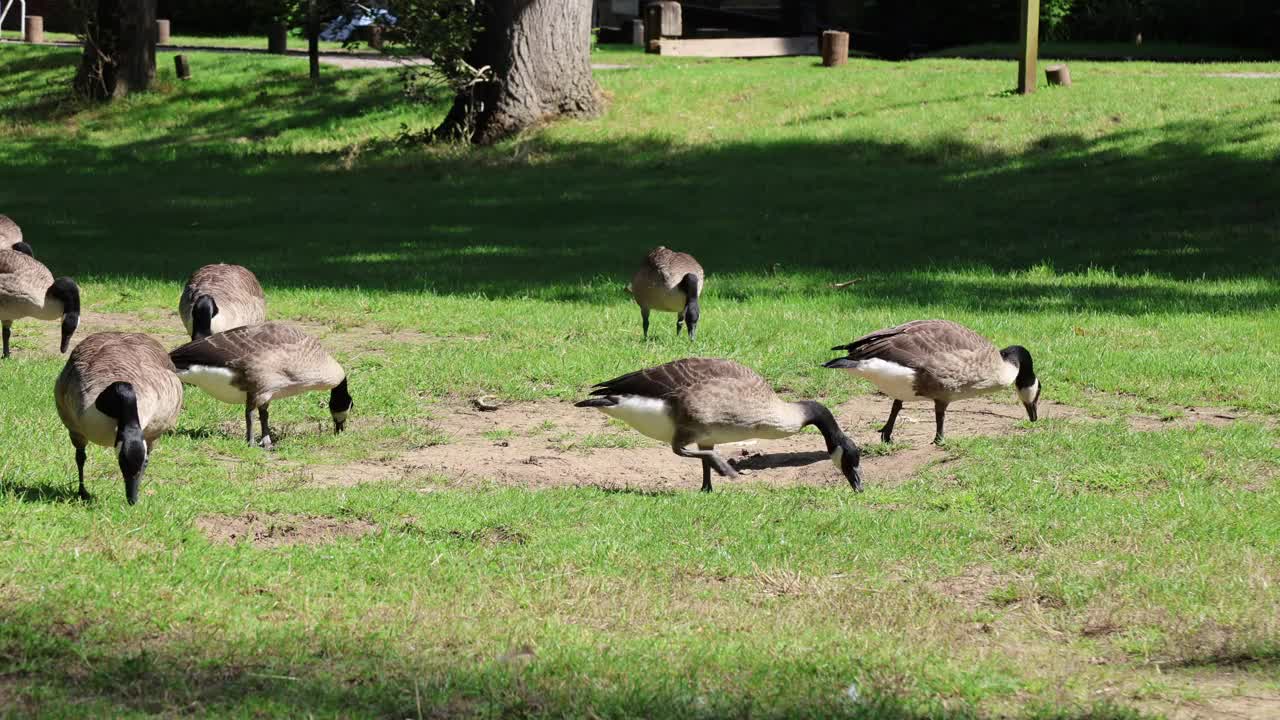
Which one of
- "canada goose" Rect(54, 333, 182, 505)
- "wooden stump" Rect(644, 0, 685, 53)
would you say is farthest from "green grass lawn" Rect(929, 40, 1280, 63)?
"canada goose" Rect(54, 333, 182, 505)

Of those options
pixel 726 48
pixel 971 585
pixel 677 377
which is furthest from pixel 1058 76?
pixel 971 585

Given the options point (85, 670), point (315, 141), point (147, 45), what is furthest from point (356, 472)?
point (147, 45)

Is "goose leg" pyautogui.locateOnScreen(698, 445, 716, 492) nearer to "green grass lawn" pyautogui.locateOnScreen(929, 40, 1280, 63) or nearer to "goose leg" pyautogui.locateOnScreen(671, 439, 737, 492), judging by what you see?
"goose leg" pyautogui.locateOnScreen(671, 439, 737, 492)

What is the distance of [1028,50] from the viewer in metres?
27.6

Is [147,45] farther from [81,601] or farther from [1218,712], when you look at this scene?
[1218,712]

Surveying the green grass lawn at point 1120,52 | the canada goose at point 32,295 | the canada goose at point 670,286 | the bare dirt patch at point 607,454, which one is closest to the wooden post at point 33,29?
Result: the green grass lawn at point 1120,52

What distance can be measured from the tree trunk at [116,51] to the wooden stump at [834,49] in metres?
16.5

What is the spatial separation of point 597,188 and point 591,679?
66.3 feet

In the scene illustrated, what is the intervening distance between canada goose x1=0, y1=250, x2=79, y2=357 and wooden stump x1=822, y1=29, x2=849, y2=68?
2352cm

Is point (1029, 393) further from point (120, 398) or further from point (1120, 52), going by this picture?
point (1120, 52)

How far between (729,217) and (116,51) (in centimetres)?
2007

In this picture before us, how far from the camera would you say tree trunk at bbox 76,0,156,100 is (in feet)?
119

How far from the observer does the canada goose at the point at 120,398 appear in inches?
307

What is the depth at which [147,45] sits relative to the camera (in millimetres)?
37125
